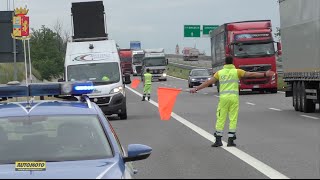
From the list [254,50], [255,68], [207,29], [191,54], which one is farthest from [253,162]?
[191,54]

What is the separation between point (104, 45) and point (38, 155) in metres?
16.1

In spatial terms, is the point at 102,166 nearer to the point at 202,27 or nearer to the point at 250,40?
the point at 250,40

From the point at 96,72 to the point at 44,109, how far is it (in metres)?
14.7

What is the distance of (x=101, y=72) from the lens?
68.3 ft

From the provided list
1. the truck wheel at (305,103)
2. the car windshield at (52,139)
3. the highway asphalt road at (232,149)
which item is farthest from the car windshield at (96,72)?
the car windshield at (52,139)

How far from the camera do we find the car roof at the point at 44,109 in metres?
6.12

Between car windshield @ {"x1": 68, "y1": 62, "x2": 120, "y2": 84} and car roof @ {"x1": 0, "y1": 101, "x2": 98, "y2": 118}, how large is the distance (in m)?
14.1

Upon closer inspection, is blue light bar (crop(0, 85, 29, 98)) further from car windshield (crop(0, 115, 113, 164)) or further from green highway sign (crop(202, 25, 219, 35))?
green highway sign (crop(202, 25, 219, 35))

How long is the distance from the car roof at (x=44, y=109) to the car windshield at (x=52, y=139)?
8 centimetres

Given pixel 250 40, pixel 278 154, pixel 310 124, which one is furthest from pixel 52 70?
pixel 278 154

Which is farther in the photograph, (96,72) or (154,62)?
(154,62)

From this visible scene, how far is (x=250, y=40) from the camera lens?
34.5 m

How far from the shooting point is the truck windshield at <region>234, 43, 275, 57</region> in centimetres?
3453

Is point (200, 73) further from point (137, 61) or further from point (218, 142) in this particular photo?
point (218, 142)
